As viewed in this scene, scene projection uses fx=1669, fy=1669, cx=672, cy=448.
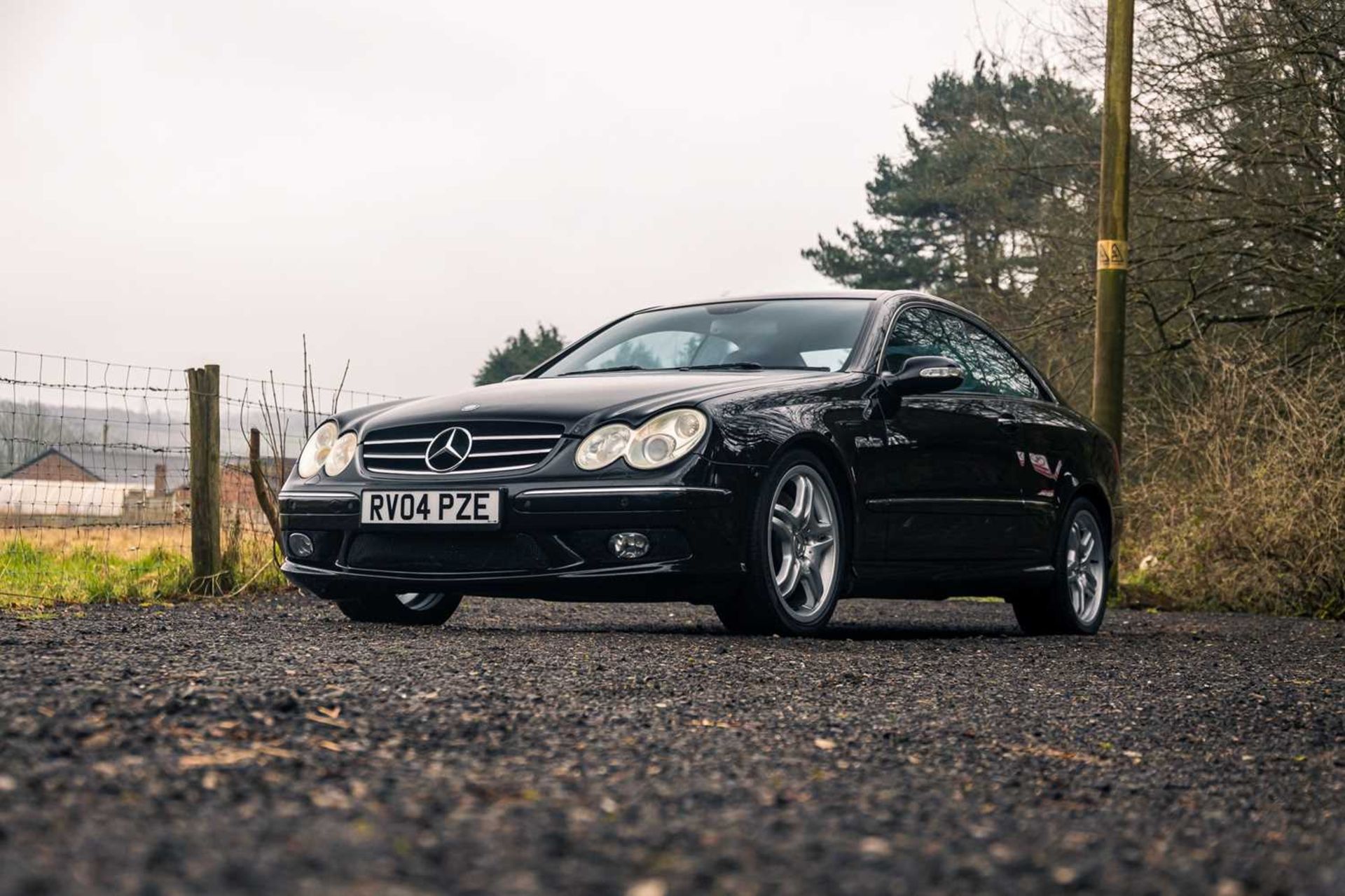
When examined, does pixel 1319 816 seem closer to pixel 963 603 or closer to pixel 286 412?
pixel 286 412

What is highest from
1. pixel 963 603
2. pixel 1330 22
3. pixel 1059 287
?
pixel 1330 22

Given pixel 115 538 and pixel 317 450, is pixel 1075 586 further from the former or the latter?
pixel 115 538

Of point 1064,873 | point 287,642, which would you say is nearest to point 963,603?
point 287,642

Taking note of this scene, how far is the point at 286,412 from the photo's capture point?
10.6 meters

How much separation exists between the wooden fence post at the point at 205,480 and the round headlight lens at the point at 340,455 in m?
2.76

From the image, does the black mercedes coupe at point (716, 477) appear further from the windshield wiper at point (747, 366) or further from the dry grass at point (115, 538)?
the dry grass at point (115, 538)

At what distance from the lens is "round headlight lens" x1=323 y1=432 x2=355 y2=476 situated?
708cm

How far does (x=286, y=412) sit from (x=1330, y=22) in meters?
8.41

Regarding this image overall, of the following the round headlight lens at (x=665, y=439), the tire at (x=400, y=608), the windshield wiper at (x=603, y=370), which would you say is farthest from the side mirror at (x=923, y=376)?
the tire at (x=400, y=608)

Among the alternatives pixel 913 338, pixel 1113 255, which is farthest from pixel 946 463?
pixel 1113 255

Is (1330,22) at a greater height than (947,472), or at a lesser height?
greater

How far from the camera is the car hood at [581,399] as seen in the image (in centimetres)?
651

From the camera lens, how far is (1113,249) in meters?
12.9

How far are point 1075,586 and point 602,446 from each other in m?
3.47
